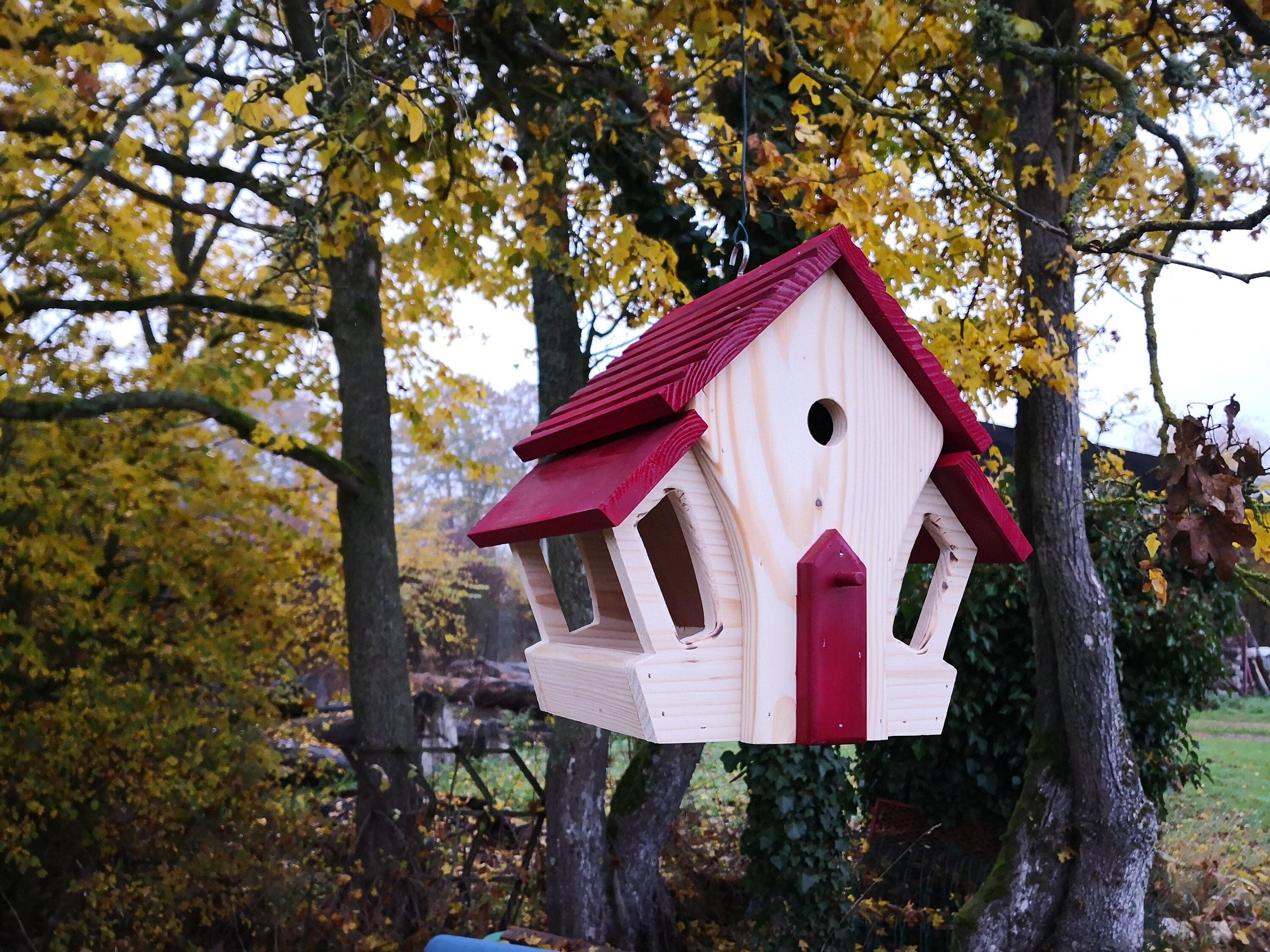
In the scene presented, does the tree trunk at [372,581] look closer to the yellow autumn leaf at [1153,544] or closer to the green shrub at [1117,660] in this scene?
the green shrub at [1117,660]

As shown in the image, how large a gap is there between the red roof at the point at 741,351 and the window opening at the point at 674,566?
1.22 ft

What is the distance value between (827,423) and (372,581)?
4.59 metres

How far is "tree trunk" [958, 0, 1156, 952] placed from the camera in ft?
14.5

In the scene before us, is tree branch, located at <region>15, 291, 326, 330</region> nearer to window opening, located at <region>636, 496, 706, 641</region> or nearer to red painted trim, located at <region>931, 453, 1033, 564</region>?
window opening, located at <region>636, 496, 706, 641</region>

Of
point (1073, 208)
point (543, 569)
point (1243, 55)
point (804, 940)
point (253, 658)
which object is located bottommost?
point (804, 940)

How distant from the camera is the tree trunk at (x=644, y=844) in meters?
5.00

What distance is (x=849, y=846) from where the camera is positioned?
534cm

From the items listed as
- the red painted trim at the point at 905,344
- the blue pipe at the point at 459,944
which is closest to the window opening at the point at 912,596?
the blue pipe at the point at 459,944

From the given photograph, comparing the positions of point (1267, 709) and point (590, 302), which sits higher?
point (590, 302)

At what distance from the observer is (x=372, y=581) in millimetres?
5781

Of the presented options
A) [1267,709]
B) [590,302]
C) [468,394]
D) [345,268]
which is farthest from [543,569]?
[1267,709]

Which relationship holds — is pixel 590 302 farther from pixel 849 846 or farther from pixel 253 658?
pixel 849 846

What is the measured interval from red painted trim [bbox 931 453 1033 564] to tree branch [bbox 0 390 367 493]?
429cm

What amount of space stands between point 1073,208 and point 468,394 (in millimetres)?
6047
